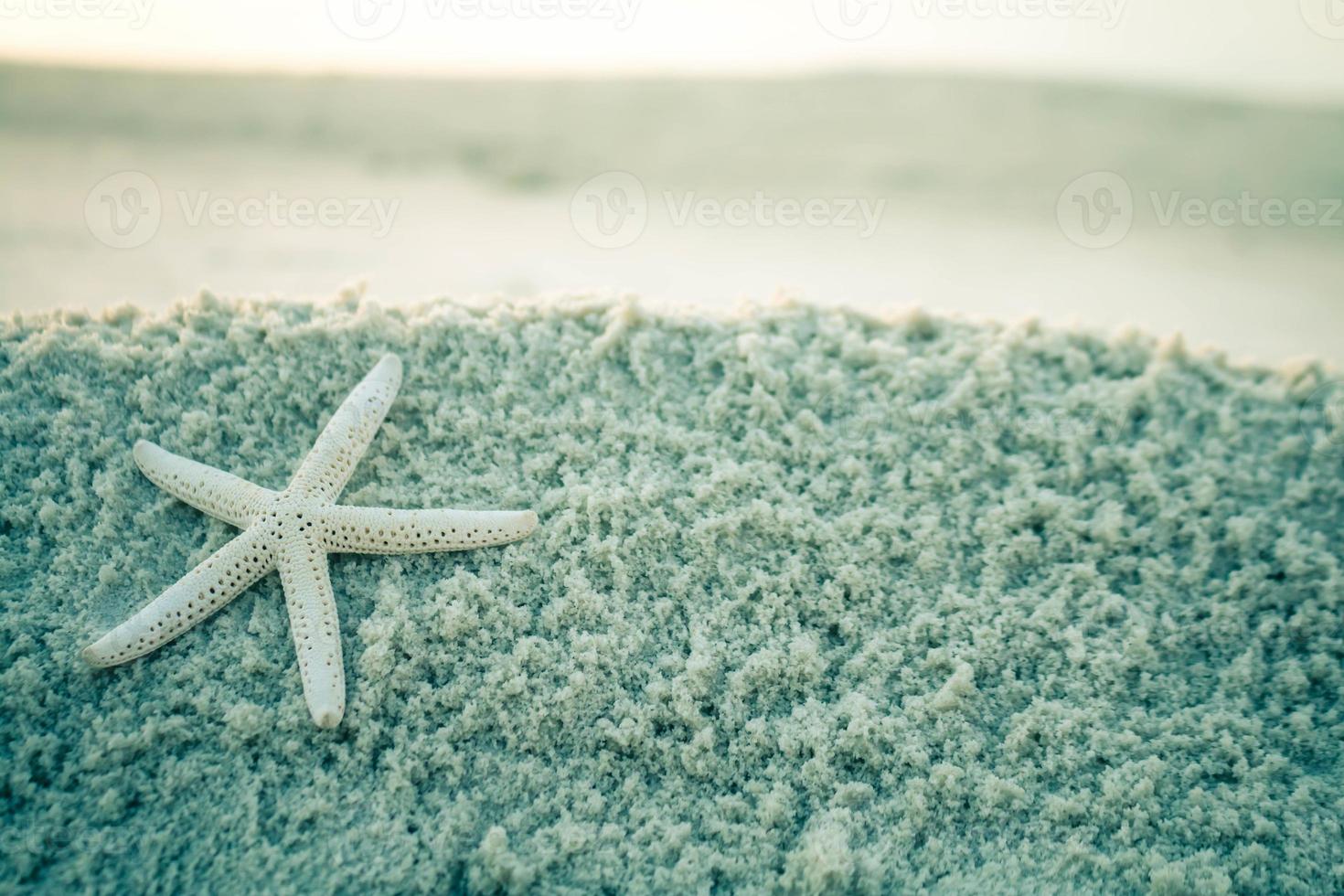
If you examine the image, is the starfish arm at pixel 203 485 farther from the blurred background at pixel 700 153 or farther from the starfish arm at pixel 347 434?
the blurred background at pixel 700 153

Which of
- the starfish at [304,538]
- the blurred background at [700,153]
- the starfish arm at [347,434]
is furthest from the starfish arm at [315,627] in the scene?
the blurred background at [700,153]

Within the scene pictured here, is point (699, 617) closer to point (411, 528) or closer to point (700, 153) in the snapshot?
point (411, 528)

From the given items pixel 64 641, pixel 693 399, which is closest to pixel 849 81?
pixel 693 399

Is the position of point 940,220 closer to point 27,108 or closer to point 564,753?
point 564,753

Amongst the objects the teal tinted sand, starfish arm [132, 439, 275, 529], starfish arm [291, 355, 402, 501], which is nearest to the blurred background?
the teal tinted sand

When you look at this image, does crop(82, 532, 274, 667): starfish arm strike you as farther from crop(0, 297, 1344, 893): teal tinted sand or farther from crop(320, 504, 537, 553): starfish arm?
crop(320, 504, 537, 553): starfish arm
